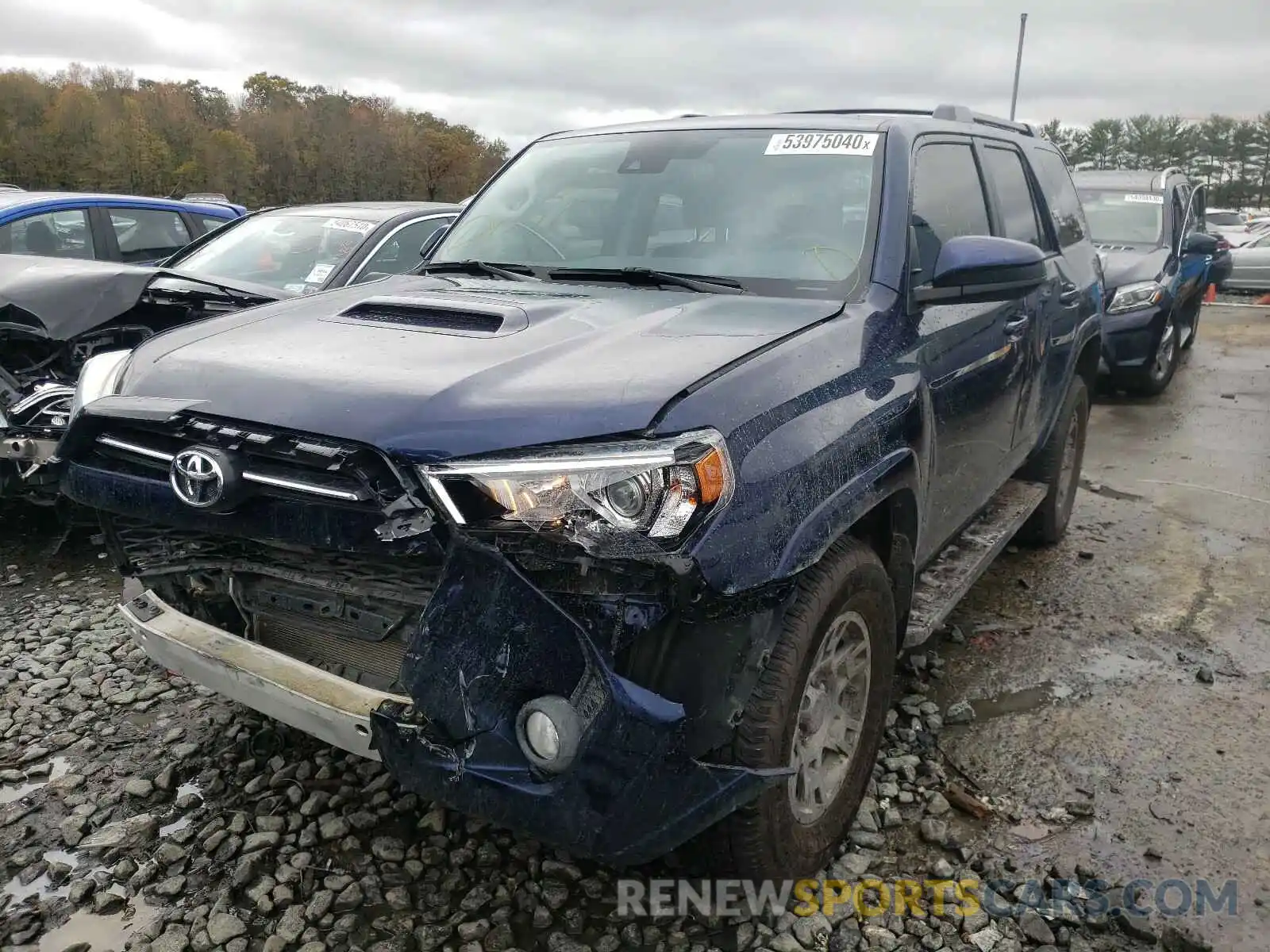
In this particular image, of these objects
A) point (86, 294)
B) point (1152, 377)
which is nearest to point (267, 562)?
point (86, 294)

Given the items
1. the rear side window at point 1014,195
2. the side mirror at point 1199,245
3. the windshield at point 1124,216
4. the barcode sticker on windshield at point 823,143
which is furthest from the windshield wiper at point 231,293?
the side mirror at point 1199,245

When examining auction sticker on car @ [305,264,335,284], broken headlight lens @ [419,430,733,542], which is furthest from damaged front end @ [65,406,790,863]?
auction sticker on car @ [305,264,335,284]

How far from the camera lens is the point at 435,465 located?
Result: 197 centimetres

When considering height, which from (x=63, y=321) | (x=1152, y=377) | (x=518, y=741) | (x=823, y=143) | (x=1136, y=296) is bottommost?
(x=1152, y=377)

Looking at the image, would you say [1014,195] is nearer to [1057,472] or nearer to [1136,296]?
[1057,472]

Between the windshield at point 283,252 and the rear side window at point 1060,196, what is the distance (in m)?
3.67

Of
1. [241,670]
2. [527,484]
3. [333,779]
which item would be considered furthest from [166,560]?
[527,484]

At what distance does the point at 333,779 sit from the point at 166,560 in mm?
876

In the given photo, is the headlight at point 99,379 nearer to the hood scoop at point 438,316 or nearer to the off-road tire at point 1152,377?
the hood scoop at point 438,316

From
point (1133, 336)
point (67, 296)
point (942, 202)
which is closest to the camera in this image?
point (942, 202)

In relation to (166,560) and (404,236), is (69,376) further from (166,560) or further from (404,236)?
(166,560)

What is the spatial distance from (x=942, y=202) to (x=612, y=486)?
6.70 ft

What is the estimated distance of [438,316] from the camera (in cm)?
269

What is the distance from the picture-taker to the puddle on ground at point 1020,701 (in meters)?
3.49
